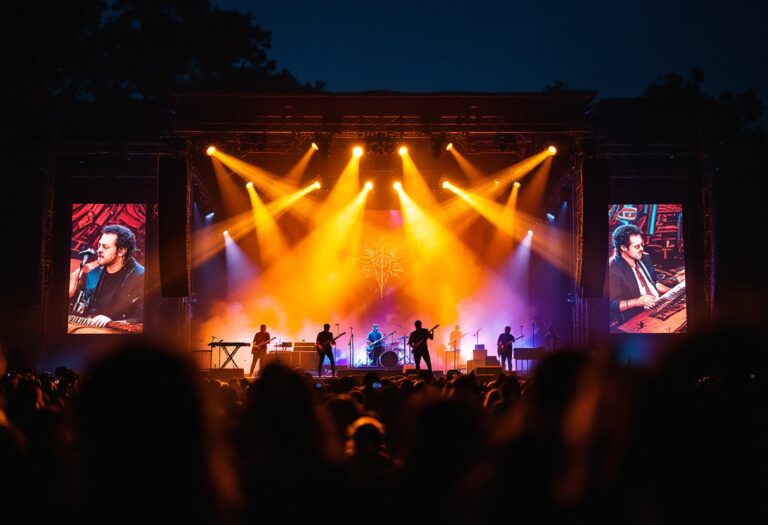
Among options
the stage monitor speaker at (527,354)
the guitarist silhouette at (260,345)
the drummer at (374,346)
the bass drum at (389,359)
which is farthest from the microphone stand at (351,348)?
the stage monitor speaker at (527,354)

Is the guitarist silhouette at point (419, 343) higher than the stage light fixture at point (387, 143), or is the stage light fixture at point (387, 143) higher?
the stage light fixture at point (387, 143)

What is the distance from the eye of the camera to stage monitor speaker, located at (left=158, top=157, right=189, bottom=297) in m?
16.5

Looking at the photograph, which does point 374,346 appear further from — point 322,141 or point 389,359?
point 322,141

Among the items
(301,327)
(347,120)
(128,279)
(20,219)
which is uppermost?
(347,120)

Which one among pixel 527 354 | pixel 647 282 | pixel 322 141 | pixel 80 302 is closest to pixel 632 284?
pixel 647 282

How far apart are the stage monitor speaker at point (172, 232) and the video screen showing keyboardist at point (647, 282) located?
10693mm

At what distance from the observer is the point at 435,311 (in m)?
24.9

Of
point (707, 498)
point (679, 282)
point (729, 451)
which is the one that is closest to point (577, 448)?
point (707, 498)

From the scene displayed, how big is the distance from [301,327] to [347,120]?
30.6ft

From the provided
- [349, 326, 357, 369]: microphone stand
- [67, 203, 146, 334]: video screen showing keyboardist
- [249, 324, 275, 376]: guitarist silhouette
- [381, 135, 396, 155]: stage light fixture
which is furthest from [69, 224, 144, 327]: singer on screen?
[381, 135, 396, 155]: stage light fixture

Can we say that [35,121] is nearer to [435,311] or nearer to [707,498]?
[435,311]

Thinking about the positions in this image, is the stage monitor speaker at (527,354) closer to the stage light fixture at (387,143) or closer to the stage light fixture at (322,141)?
the stage light fixture at (387,143)

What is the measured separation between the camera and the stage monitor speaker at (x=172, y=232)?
16453 millimetres

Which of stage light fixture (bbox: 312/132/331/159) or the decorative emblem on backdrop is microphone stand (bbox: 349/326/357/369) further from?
stage light fixture (bbox: 312/132/331/159)
